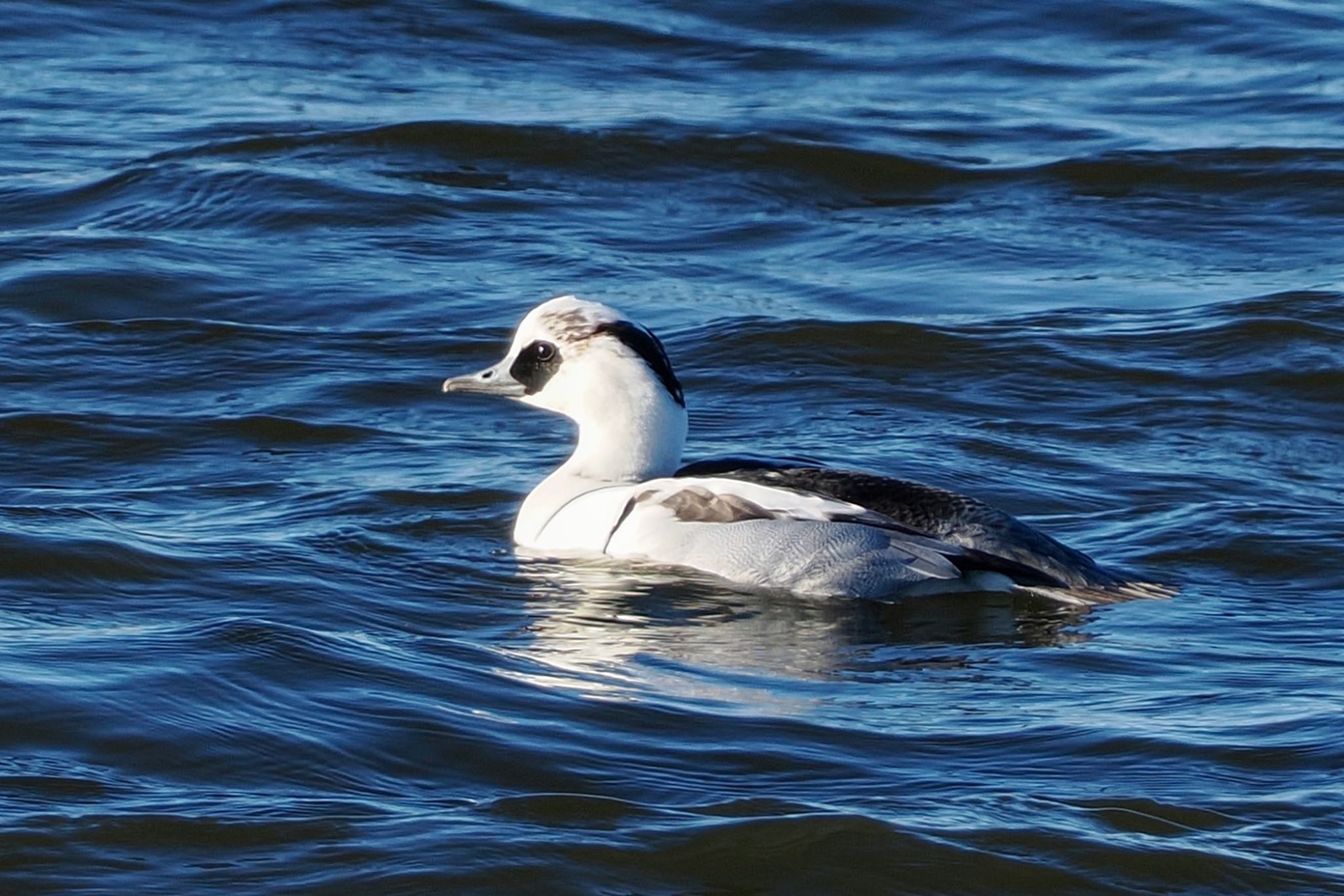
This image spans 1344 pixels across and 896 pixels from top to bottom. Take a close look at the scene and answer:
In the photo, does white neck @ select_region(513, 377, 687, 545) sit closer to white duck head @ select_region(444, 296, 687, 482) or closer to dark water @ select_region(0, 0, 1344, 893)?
white duck head @ select_region(444, 296, 687, 482)

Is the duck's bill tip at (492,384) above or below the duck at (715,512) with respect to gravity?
above

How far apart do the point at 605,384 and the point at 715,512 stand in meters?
0.88

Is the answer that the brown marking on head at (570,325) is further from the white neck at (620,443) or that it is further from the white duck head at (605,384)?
the white neck at (620,443)

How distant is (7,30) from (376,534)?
406 inches

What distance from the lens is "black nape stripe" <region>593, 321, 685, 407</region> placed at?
9008 millimetres

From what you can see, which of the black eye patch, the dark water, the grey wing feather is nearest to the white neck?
the black eye patch

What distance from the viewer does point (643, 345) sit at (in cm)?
901

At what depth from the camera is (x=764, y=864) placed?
5660 millimetres

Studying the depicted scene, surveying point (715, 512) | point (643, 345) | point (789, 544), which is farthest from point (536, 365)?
point (789, 544)

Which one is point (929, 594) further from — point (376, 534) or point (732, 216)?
point (732, 216)

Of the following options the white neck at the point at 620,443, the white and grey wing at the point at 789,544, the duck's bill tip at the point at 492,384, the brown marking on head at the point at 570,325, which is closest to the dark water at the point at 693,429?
the white and grey wing at the point at 789,544

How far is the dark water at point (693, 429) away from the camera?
594cm

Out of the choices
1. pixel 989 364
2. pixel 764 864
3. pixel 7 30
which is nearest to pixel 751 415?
pixel 989 364

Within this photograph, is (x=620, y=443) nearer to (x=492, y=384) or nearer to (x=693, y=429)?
(x=492, y=384)
